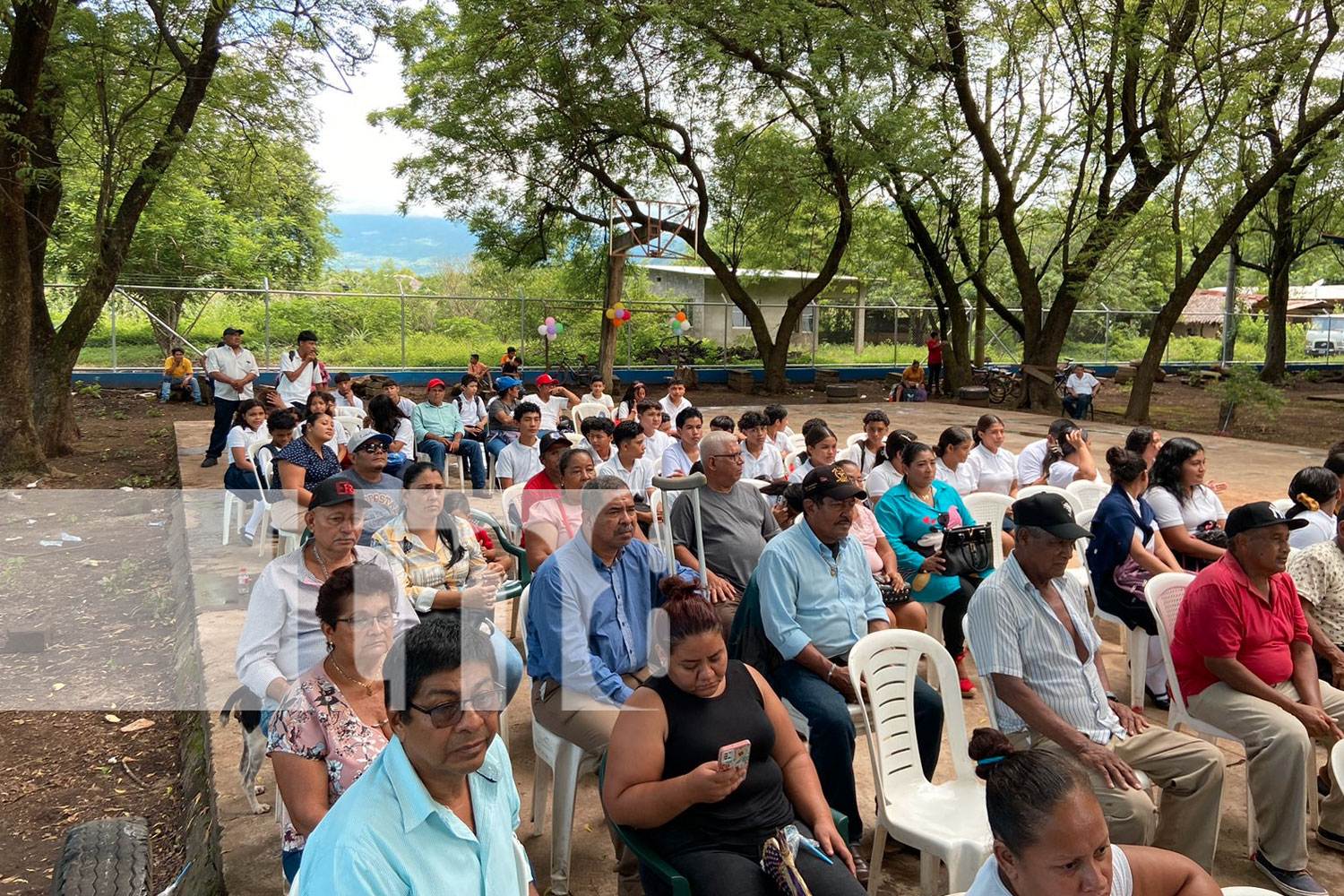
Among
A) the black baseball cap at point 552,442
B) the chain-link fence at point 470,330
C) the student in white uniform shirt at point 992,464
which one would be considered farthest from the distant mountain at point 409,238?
the student in white uniform shirt at point 992,464

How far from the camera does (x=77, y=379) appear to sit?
1692 cm

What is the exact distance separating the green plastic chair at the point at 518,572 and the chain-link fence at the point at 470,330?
12.9 m

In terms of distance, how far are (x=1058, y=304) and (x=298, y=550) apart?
58.0 feet

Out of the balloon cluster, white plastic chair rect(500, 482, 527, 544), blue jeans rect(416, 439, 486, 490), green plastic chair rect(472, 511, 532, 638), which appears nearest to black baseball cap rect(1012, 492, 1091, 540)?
green plastic chair rect(472, 511, 532, 638)

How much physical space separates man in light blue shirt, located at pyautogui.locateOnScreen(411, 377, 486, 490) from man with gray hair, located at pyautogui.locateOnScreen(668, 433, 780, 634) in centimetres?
513

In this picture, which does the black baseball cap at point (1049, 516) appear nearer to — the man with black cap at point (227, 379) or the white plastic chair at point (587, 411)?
the white plastic chair at point (587, 411)

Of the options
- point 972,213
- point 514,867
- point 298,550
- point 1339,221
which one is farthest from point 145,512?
point 1339,221

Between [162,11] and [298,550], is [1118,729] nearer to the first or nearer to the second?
[298,550]

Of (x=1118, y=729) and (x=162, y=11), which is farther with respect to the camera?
(x=162, y=11)

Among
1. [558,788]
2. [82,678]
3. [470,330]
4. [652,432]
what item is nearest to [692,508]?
[558,788]

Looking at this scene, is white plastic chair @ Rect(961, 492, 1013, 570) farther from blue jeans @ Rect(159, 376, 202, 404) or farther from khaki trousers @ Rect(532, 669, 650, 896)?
blue jeans @ Rect(159, 376, 202, 404)

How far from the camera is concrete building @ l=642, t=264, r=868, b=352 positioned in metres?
24.6

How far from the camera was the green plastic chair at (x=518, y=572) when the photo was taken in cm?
475

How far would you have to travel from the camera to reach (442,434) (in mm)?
9656
